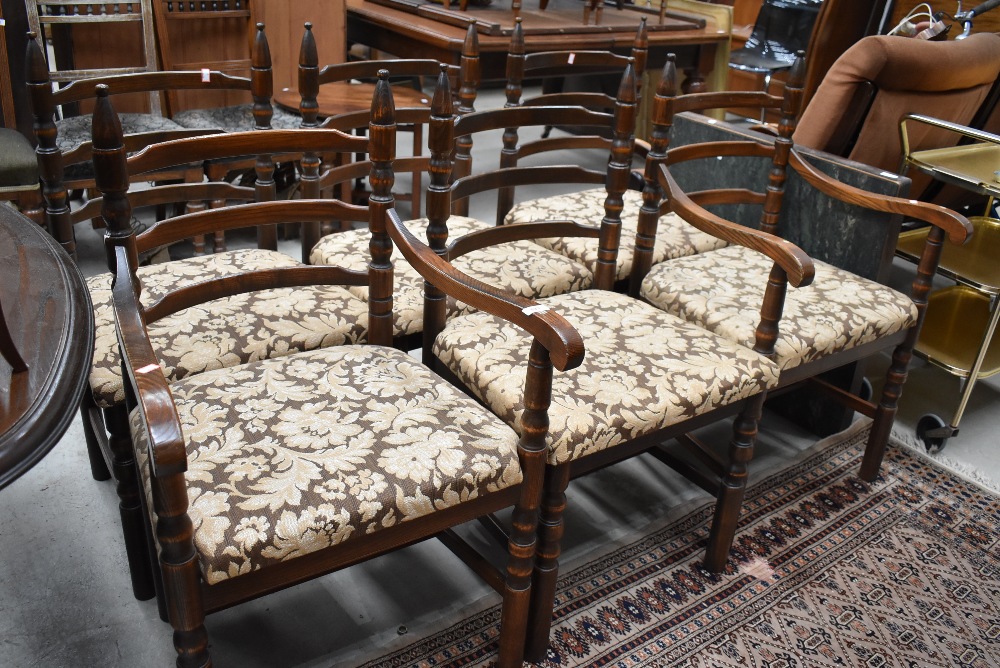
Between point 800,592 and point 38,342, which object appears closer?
point 38,342

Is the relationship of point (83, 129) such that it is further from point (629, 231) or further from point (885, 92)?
point (885, 92)

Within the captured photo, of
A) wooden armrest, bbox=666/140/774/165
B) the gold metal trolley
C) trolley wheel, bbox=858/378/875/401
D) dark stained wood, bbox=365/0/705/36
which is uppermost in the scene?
dark stained wood, bbox=365/0/705/36

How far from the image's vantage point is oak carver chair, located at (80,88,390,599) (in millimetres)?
1505

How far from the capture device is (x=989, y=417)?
2.57 metres

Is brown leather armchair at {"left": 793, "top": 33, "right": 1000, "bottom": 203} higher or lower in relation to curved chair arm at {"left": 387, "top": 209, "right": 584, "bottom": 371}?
higher

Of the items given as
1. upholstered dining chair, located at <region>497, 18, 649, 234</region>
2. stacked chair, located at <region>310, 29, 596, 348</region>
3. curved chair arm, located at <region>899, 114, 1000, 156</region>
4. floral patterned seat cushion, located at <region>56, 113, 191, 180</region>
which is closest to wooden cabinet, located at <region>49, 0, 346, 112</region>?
floral patterned seat cushion, located at <region>56, 113, 191, 180</region>

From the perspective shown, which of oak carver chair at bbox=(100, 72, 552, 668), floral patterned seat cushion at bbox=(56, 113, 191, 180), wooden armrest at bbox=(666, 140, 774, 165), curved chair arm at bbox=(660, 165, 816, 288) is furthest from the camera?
floral patterned seat cushion at bbox=(56, 113, 191, 180)

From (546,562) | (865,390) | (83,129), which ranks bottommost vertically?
(865,390)

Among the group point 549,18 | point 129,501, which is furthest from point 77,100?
point 549,18

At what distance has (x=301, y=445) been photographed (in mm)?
1289

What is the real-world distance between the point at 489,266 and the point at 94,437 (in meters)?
0.95

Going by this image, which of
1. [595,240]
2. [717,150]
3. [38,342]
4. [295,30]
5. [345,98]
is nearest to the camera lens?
[38,342]

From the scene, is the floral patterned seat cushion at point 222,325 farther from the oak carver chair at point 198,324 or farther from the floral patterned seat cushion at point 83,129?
the floral patterned seat cushion at point 83,129

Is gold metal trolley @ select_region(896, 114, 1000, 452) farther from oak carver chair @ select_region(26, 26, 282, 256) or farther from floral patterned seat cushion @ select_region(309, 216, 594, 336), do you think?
oak carver chair @ select_region(26, 26, 282, 256)
